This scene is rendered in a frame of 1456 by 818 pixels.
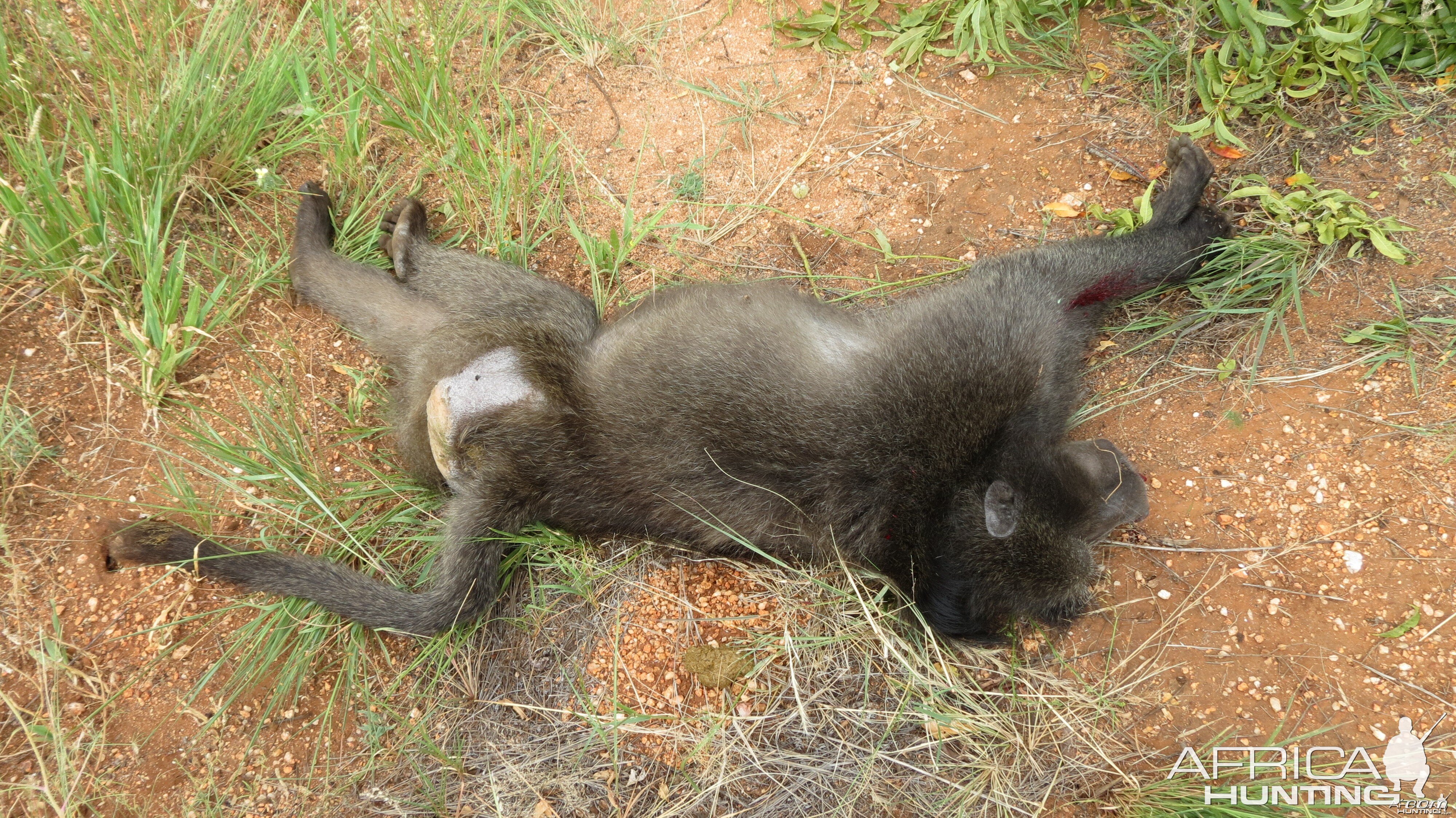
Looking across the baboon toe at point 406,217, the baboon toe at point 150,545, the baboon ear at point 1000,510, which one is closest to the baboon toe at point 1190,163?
the baboon ear at point 1000,510

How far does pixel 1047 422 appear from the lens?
10.6 ft

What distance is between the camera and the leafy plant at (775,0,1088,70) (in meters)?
3.72

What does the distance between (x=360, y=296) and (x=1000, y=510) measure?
296cm

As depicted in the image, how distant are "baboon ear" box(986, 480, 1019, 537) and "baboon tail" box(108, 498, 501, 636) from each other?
1978 millimetres

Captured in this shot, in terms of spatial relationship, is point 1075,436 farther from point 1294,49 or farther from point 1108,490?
point 1294,49

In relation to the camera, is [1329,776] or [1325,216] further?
[1325,216]

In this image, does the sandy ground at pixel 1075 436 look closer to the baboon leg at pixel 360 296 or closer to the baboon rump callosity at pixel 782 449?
the baboon leg at pixel 360 296

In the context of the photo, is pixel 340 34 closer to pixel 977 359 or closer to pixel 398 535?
pixel 398 535

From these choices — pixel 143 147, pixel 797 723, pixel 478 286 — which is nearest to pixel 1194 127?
pixel 797 723

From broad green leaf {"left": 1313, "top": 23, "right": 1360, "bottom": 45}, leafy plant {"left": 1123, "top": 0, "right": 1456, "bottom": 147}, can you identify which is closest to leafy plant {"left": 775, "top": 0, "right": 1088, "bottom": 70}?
leafy plant {"left": 1123, "top": 0, "right": 1456, "bottom": 147}

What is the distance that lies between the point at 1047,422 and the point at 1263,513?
36.8 inches

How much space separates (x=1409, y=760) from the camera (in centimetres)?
273

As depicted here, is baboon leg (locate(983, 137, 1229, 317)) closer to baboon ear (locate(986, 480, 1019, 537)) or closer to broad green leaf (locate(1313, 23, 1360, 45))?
broad green leaf (locate(1313, 23, 1360, 45))

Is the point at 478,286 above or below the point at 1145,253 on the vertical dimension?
above
